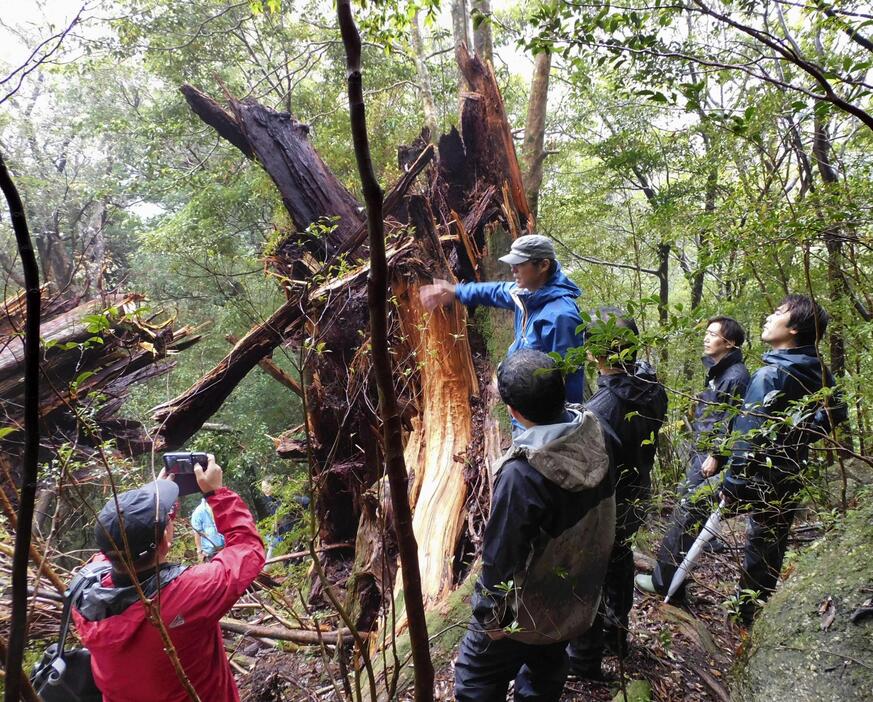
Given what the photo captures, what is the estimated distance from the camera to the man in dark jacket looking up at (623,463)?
2.40m

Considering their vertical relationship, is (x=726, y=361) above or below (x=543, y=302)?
below

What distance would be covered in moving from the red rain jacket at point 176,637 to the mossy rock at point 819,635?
2.09m

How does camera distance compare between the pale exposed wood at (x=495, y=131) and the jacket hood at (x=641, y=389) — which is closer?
the jacket hood at (x=641, y=389)

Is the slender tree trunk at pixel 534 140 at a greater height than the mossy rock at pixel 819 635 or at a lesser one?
greater

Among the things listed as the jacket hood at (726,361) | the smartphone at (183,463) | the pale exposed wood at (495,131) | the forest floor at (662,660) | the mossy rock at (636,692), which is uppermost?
the pale exposed wood at (495,131)

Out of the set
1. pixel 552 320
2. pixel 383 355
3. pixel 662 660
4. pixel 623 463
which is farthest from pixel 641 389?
pixel 383 355

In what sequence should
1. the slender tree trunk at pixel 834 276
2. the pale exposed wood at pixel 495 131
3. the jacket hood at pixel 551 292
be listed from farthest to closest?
the pale exposed wood at pixel 495 131 → the slender tree trunk at pixel 834 276 → the jacket hood at pixel 551 292

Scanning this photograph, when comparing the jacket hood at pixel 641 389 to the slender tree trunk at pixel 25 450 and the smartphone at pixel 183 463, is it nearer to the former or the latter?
the smartphone at pixel 183 463

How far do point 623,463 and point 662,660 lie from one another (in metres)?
1.13

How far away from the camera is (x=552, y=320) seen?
112 inches

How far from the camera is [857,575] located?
2.11 meters

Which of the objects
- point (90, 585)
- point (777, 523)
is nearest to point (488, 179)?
point (777, 523)

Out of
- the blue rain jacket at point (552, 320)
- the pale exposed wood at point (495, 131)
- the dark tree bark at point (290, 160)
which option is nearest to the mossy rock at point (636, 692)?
the blue rain jacket at point (552, 320)

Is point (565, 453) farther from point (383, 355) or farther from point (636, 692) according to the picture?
point (636, 692)
